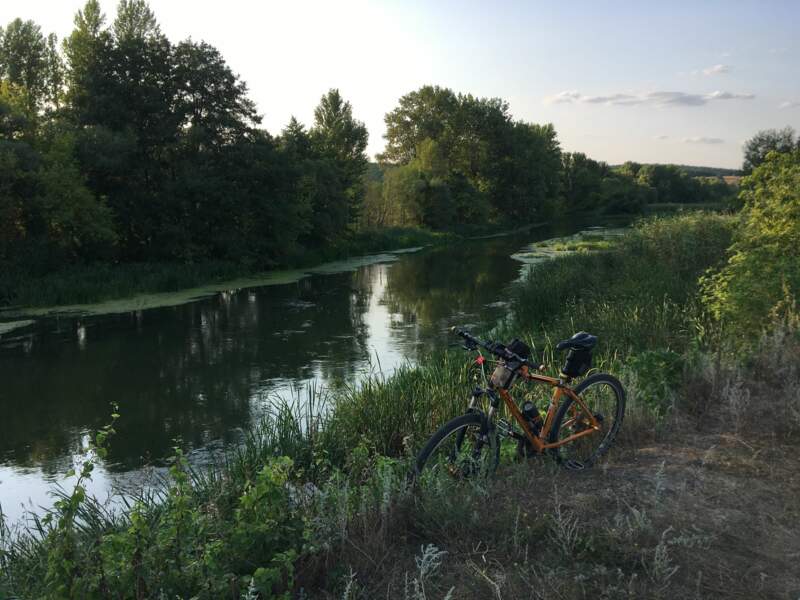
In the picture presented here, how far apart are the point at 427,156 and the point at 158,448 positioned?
4811 cm

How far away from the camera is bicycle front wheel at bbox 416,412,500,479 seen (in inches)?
143

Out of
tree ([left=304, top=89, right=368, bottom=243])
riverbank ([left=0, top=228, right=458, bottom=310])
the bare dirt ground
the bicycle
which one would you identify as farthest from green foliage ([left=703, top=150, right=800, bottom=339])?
tree ([left=304, top=89, right=368, bottom=243])

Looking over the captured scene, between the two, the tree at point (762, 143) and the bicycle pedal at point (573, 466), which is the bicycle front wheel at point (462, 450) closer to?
the bicycle pedal at point (573, 466)

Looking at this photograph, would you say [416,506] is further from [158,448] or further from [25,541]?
[158,448]

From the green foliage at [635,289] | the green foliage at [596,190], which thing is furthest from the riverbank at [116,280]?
the green foliage at [596,190]

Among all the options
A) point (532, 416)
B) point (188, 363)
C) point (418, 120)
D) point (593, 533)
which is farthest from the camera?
point (418, 120)

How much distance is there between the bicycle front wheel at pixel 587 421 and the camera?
14.0ft

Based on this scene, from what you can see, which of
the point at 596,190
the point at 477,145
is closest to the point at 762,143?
the point at 477,145

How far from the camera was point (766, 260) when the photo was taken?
8.05m

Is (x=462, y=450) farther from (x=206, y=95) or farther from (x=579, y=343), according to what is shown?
(x=206, y=95)

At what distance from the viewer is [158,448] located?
7.61 m

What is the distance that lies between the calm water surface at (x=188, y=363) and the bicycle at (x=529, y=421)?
3.20 meters

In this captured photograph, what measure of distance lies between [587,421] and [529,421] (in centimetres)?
51

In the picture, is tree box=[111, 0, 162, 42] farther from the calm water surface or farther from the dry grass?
the dry grass
